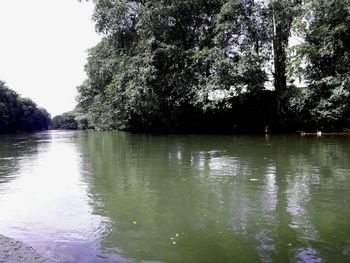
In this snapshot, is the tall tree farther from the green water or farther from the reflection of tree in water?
the green water

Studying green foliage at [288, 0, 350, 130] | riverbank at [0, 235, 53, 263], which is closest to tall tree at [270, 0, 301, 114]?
green foliage at [288, 0, 350, 130]

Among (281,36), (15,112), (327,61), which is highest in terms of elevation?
(281,36)

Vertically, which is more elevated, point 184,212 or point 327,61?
point 327,61

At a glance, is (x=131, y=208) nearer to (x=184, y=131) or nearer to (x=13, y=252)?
(x=13, y=252)

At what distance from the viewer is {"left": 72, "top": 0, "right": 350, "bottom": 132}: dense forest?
2444 cm

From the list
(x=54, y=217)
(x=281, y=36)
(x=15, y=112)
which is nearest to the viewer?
(x=54, y=217)

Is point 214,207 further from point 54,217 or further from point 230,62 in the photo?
point 230,62

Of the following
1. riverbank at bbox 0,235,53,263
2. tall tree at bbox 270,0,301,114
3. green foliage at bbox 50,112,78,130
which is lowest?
riverbank at bbox 0,235,53,263

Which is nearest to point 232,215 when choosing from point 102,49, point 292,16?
point 292,16

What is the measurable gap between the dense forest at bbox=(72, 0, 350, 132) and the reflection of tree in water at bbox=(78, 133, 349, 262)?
14.8 metres

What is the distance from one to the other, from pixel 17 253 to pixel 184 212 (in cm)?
245

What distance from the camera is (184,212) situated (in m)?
5.92

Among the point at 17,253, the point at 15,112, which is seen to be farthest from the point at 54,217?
the point at 15,112

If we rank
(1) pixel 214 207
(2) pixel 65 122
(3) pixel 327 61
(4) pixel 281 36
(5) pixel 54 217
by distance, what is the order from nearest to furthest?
(5) pixel 54 217, (1) pixel 214 207, (3) pixel 327 61, (4) pixel 281 36, (2) pixel 65 122
